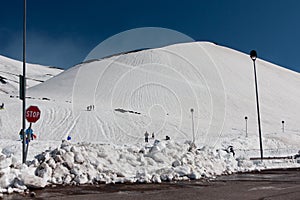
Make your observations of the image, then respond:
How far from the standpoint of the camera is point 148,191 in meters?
9.54

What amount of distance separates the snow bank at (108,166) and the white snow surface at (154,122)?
1.3 inches

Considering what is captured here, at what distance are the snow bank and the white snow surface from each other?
0.03 meters

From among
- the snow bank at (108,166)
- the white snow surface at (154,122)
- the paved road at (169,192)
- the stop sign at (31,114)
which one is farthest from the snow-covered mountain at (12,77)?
the paved road at (169,192)

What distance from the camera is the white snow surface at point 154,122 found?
470 inches

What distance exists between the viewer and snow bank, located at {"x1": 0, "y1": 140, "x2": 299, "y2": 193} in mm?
9875

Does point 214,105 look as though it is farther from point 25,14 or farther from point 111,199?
point 111,199

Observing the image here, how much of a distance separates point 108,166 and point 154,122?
4097 cm

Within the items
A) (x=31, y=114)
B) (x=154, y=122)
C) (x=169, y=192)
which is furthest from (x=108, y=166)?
(x=154, y=122)

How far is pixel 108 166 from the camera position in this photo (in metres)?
12.8

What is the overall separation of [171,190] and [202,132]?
140 ft

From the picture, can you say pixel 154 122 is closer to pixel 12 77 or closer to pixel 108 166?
pixel 108 166

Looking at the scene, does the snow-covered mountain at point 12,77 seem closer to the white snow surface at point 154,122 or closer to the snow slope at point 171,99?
the white snow surface at point 154,122

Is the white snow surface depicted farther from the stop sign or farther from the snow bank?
the stop sign

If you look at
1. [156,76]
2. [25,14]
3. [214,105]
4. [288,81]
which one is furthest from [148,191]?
[288,81]
